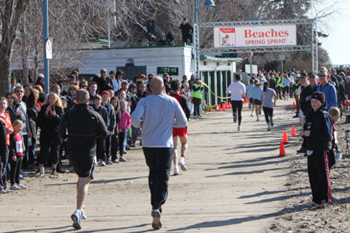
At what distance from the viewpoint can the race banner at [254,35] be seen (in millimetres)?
28422

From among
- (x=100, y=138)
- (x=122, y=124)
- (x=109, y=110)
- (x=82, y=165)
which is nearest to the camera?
(x=82, y=165)

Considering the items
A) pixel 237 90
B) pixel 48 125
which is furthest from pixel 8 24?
pixel 237 90

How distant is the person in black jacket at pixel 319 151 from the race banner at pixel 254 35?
68.3 ft

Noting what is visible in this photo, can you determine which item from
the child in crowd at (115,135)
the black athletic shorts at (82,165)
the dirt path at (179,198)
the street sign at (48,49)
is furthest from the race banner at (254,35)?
the black athletic shorts at (82,165)

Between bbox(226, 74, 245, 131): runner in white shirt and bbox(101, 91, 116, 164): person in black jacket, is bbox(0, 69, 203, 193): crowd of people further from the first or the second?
bbox(226, 74, 245, 131): runner in white shirt

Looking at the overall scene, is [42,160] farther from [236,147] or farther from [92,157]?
[236,147]

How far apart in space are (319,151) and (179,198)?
250 cm

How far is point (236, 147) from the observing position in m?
15.8

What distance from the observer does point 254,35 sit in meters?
28.5

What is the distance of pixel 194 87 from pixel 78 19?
38.7 feet

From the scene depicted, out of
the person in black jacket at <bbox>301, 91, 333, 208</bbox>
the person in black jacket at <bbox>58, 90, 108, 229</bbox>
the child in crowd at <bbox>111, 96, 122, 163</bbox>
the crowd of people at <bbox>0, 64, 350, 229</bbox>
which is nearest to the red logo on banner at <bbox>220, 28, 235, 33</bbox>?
the crowd of people at <bbox>0, 64, 350, 229</bbox>

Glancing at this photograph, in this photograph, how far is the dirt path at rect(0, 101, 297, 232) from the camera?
740 centimetres

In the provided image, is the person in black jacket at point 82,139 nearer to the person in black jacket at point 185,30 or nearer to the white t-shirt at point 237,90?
the white t-shirt at point 237,90

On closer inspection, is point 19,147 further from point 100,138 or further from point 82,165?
point 82,165
